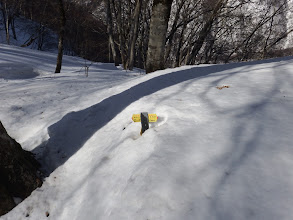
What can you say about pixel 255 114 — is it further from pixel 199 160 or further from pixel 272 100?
pixel 199 160

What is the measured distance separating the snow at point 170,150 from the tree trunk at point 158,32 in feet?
6.17

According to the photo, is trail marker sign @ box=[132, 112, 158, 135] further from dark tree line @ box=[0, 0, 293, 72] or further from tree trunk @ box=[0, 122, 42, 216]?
dark tree line @ box=[0, 0, 293, 72]

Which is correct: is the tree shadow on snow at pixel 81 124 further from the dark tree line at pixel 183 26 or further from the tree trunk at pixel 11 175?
the dark tree line at pixel 183 26

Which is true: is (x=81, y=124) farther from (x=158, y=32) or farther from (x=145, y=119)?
(x=158, y=32)

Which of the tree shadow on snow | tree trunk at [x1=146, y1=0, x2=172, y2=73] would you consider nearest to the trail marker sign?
the tree shadow on snow

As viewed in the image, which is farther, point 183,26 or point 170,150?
point 183,26

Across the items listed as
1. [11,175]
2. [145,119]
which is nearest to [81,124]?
[11,175]

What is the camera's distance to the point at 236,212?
97cm

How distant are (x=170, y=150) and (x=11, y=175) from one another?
1.50m

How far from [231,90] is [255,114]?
2.52 feet

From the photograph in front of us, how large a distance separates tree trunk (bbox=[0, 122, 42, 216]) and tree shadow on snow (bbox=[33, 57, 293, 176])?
32 centimetres

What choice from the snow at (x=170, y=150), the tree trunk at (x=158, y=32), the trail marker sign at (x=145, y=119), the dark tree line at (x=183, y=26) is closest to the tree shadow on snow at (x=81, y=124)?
the snow at (x=170, y=150)

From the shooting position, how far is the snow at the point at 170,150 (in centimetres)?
109

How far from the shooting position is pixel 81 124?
2783 mm
